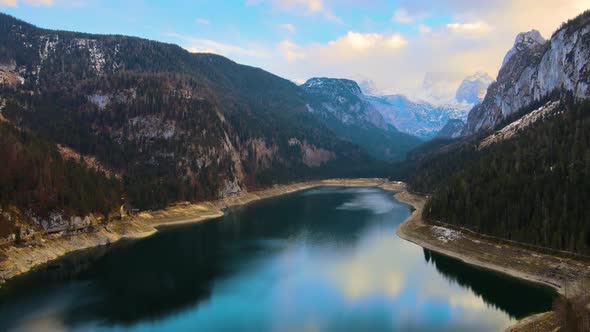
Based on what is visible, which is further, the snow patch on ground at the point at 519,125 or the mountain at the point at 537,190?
the snow patch on ground at the point at 519,125

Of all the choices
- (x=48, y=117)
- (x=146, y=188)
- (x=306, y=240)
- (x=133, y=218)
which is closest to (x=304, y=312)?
(x=306, y=240)

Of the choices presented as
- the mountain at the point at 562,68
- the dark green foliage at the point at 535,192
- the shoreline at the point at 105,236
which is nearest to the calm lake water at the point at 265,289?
the shoreline at the point at 105,236

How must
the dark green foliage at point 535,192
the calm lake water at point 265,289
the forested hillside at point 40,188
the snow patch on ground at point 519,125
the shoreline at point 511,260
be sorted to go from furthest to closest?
the snow patch on ground at point 519,125, the forested hillside at point 40,188, the dark green foliage at point 535,192, the shoreline at point 511,260, the calm lake water at point 265,289

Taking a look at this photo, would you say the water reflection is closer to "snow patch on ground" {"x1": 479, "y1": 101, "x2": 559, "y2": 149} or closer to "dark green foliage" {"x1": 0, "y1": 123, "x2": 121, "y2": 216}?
"dark green foliage" {"x1": 0, "y1": 123, "x2": 121, "y2": 216}

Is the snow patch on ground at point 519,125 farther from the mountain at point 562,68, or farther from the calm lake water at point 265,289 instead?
the calm lake water at point 265,289

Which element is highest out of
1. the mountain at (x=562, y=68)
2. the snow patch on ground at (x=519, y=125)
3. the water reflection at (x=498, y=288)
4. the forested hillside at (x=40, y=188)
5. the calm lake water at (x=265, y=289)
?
the mountain at (x=562, y=68)

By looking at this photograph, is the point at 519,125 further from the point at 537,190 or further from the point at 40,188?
the point at 40,188

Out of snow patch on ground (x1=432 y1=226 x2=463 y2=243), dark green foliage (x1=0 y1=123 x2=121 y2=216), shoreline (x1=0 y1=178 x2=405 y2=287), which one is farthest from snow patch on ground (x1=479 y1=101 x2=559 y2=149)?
dark green foliage (x1=0 y1=123 x2=121 y2=216)
